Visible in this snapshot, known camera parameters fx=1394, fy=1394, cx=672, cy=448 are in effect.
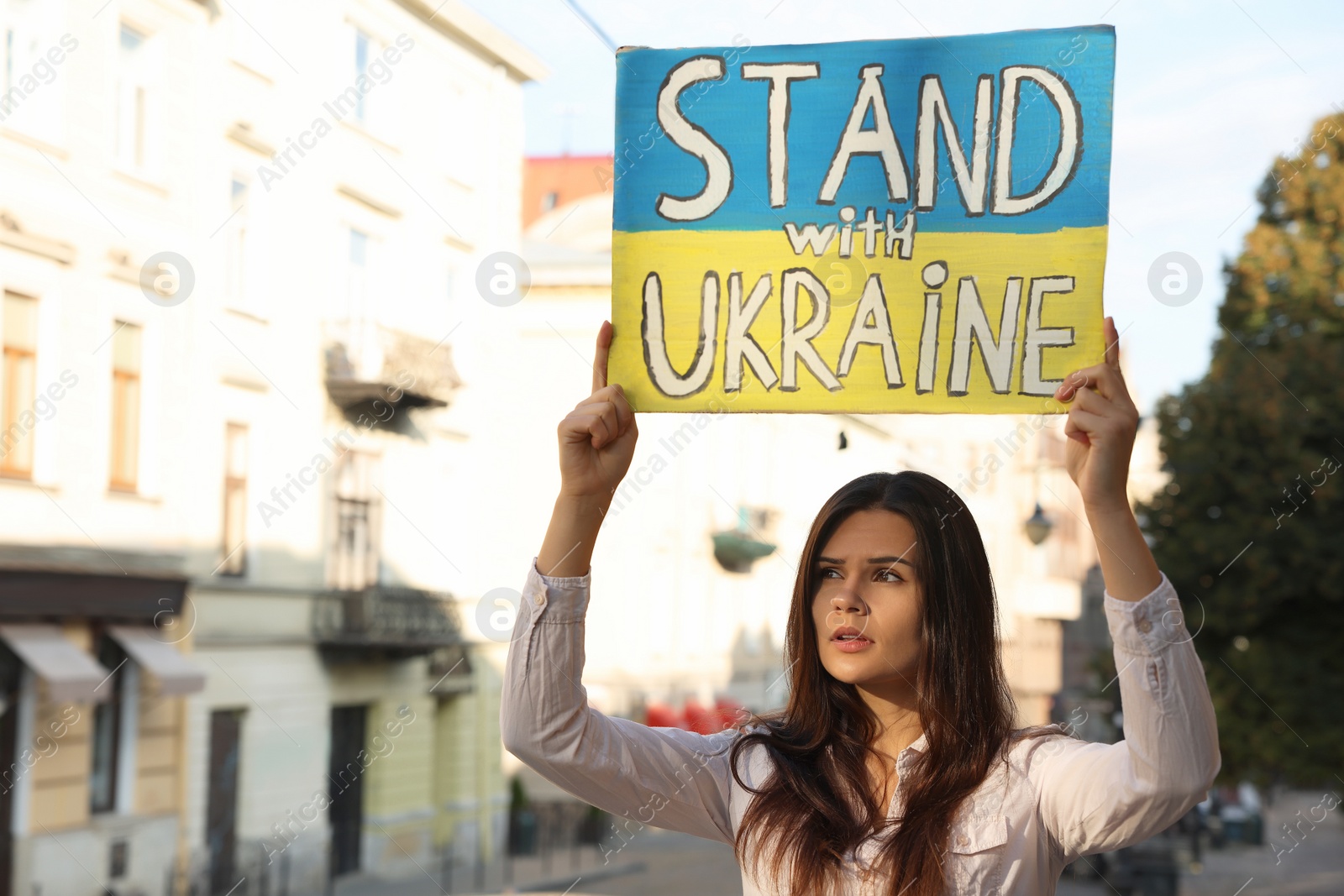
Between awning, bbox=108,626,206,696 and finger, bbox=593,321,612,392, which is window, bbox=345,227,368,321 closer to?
awning, bbox=108,626,206,696

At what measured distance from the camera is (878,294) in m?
2.05

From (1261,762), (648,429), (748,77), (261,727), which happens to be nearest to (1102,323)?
(748,77)

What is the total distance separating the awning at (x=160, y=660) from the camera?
11159mm

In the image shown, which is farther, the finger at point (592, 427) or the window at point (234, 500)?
the window at point (234, 500)

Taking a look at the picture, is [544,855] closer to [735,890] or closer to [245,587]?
[735,890]

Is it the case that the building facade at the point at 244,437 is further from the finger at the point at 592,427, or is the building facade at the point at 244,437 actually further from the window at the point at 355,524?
the finger at the point at 592,427

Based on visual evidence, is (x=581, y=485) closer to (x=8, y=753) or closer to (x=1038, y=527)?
(x=8, y=753)

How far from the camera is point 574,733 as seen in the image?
1.79 m

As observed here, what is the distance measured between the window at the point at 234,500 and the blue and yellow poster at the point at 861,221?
36.3ft

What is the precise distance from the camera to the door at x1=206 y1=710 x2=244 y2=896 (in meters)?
12.3

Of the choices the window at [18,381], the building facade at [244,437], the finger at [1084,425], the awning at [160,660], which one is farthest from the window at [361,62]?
the finger at [1084,425]

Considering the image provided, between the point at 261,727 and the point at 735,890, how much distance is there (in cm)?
840

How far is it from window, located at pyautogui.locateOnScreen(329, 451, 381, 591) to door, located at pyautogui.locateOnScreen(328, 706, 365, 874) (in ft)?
4.60

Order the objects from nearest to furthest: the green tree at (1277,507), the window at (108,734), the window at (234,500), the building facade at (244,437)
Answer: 1. the building facade at (244,437)
2. the window at (108,734)
3. the green tree at (1277,507)
4. the window at (234,500)
